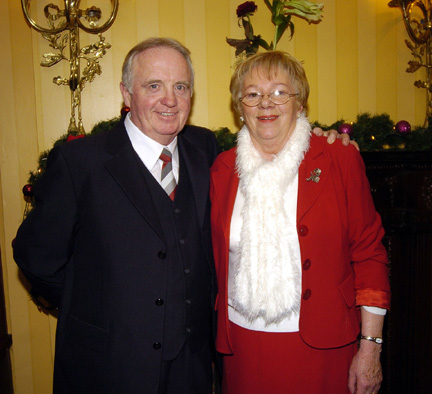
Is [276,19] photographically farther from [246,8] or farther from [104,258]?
[104,258]

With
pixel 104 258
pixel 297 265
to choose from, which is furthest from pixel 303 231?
pixel 104 258

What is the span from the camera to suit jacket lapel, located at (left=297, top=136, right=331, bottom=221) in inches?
62.7

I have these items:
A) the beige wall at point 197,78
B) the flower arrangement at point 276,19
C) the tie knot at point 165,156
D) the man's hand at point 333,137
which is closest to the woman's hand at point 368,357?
the man's hand at point 333,137

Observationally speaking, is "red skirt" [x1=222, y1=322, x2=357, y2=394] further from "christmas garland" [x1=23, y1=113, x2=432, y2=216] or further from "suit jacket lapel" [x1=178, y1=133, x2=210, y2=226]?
"christmas garland" [x1=23, y1=113, x2=432, y2=216]

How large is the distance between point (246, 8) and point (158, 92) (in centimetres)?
118

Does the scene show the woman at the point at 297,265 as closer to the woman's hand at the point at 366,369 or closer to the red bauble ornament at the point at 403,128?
the woman's hand at the point at 366,369

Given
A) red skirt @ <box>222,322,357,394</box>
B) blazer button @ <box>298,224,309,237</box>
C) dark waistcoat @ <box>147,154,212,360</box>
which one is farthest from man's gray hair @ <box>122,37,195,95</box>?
red skirt @ <box>222,322,357,394</box>

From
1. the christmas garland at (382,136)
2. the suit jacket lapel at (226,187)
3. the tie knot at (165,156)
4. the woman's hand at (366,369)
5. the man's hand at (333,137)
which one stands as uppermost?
the christmas garland at (382,136)

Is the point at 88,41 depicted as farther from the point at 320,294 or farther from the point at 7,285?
the point at 320,294

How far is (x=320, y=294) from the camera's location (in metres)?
1.55

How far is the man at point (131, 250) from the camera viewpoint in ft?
5.12

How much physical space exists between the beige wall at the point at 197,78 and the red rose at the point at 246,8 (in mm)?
135

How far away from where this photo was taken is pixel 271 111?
5.54 ft

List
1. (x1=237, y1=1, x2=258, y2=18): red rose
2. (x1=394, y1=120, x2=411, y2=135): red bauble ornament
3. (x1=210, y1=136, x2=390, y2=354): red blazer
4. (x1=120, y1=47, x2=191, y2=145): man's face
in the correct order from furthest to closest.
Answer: (x1=237, y1=1, x2=258, y2=18): red rose, (x1=394, y1=120, x2=411, y2=135): red bauble ornament, (x1=120, y1=47, x2=191, y2=145): man's face, (x1=210, y1=136, x2=390, y2=354): red blazer
